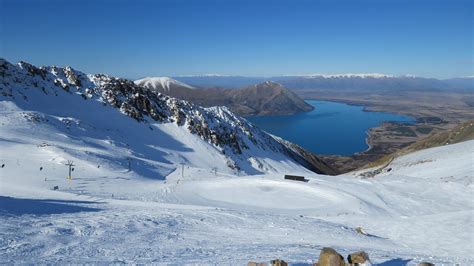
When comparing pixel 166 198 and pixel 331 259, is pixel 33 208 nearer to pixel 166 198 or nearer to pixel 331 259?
pixel 166 198

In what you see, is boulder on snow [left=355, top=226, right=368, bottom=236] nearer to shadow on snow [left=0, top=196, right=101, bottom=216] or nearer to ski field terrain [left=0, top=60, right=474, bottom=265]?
ski field terrain [left=0, top=60, right=474, bottom=265]

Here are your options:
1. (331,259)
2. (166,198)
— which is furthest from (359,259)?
(166,198)

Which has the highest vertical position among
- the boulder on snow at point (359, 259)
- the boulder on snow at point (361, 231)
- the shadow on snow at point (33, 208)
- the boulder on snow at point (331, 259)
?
the boulder on snow at point (331, 259)

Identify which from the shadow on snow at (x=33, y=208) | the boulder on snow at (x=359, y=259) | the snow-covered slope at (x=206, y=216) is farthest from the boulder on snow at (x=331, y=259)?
the shadow on snow at (x=33, y=208)

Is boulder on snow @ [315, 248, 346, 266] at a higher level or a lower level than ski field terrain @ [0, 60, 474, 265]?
higher

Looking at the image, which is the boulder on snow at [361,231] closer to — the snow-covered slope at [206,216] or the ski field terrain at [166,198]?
the ski field terrain at [166,198]

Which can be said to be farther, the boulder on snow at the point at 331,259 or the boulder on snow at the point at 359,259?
the boulder on snow at the point at 359,259

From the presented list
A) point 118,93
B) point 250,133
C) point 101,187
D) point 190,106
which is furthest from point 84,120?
point 250,133

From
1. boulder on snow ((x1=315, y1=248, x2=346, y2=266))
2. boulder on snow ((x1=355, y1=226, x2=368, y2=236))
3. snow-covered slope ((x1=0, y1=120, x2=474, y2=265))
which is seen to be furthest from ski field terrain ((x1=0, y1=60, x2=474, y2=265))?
boulder on snow ((x1=315, y1=248, x2=346, y2=266))
